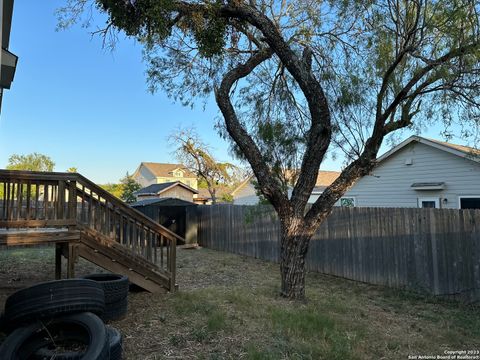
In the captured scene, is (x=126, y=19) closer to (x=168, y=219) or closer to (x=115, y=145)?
(x=168, y=219)

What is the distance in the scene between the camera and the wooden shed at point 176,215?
48.1 ft

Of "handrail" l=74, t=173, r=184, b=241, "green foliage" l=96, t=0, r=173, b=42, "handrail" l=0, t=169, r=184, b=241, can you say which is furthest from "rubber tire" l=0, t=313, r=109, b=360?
"green foliage" l=96, t=0, r=173, b=42

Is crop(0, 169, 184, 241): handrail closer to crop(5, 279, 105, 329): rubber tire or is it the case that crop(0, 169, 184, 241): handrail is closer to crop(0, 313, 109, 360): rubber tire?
crop(5, 279, 105, 329): rubber tire

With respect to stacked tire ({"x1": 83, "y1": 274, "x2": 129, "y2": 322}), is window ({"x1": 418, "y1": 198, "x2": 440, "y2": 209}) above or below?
above

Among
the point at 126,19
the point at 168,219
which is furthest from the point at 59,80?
the point at 126,19

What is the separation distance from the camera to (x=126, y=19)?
5.53m

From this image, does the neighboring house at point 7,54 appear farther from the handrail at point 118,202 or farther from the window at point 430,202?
the window at point 430,202

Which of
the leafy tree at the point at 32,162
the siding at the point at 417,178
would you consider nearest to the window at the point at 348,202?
the siding at the point at 417,178

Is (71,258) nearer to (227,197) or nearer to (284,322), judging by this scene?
(284,322)

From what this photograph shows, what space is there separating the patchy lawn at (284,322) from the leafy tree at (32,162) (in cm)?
4253

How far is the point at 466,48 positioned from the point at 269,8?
13.4 feet

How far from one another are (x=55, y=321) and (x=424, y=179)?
11371mm

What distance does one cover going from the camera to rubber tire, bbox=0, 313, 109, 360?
10.00ft

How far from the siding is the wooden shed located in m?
6.55
